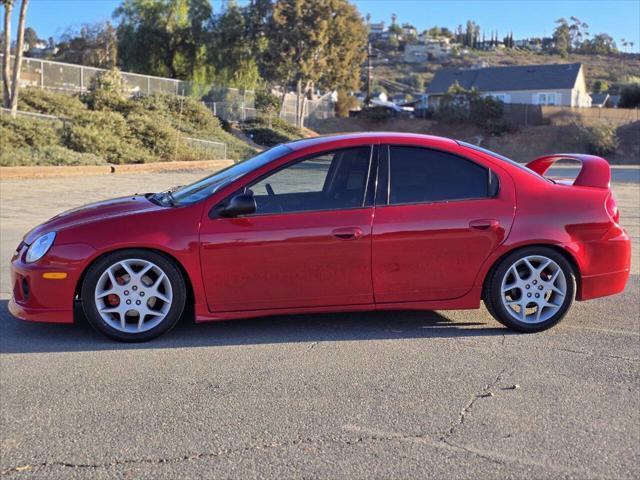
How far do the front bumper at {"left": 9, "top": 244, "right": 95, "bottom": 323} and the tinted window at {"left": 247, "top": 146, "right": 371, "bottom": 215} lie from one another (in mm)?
1352


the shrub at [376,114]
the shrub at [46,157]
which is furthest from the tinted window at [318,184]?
the shrub at [376,114]

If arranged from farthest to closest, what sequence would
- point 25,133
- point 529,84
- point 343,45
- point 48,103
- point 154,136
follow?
point 529,84
point 343,45
point 48,103
point 154,136
point 25,133

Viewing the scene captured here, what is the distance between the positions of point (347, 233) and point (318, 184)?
501mm

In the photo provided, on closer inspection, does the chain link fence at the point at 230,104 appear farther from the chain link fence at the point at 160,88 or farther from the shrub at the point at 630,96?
the shrub at the point at 630,96

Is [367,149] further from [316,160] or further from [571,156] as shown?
[571,156]

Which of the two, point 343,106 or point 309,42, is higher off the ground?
point 309,42

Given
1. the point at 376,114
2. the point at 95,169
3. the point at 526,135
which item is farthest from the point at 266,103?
the point at 95,169

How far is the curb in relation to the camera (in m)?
18.1

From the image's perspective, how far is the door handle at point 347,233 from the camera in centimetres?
539

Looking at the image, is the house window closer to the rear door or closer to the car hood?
the rear door

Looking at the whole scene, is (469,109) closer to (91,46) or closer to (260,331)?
(91,46)

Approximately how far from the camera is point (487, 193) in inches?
223

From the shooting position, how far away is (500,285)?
18.5 feet

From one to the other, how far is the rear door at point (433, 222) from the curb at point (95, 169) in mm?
14777
